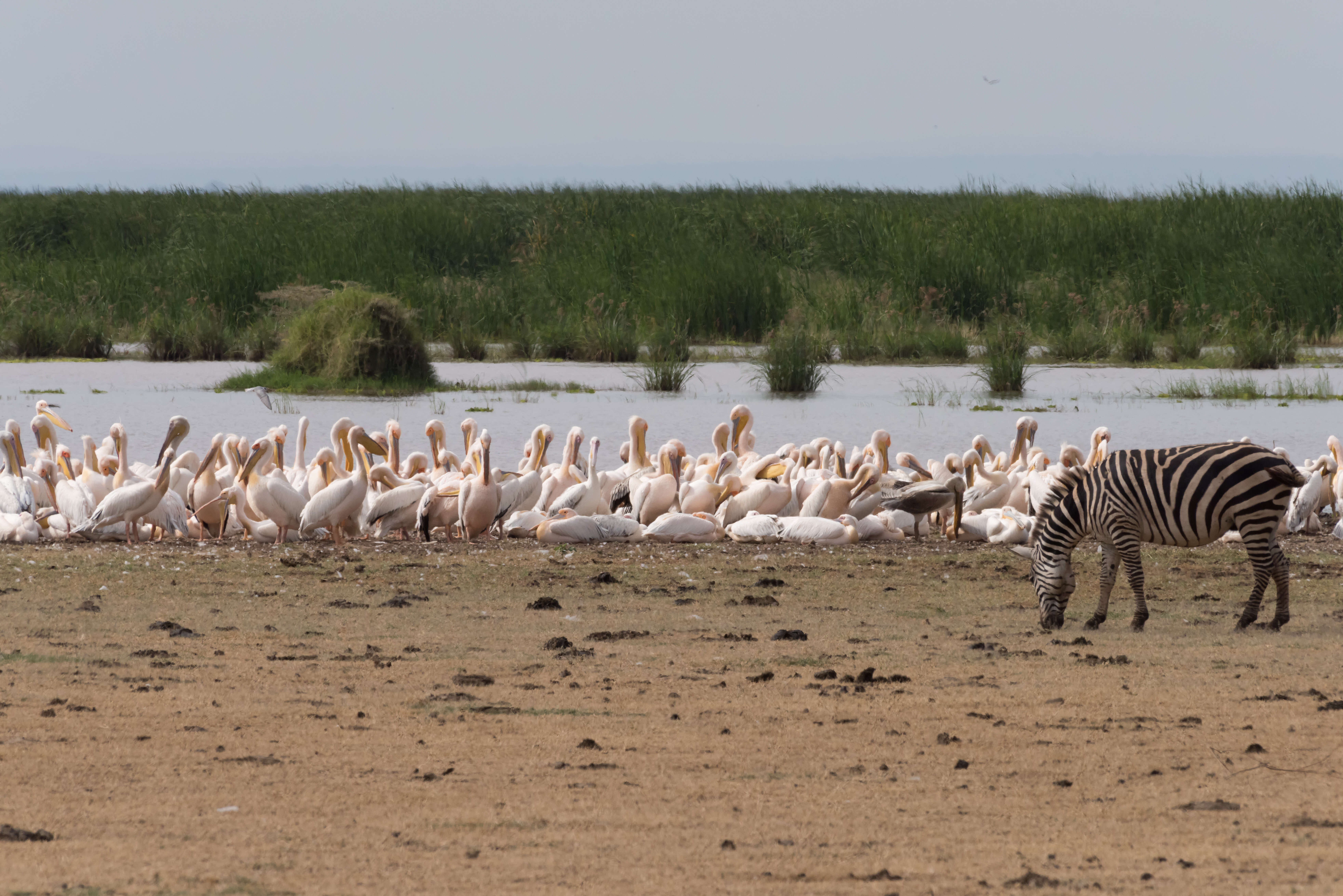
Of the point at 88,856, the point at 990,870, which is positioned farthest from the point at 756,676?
the point at 88,856

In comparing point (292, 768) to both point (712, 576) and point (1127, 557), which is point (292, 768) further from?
point (712, 576)

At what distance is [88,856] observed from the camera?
392 cm

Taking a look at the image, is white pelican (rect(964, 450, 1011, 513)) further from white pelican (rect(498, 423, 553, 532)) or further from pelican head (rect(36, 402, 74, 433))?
pelican head (rect(36, 402, 74, 433))

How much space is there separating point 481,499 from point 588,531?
812 millimetres

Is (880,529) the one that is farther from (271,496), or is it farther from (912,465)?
(271,496)

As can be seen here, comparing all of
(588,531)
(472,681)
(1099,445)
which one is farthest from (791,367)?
(472,681)

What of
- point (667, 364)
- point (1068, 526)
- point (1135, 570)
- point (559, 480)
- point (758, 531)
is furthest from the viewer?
point (667, 364)

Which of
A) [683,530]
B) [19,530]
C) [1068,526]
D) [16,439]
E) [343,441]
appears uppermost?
[1068,526]

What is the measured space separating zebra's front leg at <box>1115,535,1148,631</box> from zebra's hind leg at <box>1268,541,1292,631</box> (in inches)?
24.2

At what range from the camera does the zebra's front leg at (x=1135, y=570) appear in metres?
7.84

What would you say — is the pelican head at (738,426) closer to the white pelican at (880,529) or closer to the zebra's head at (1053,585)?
the white pelican at (880,529)

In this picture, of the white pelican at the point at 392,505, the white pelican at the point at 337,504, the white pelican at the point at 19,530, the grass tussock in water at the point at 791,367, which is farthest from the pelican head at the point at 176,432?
the grass tussock in water at the point at 791,367

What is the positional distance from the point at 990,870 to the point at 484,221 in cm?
3256

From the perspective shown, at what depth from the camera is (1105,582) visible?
26.1 feet
